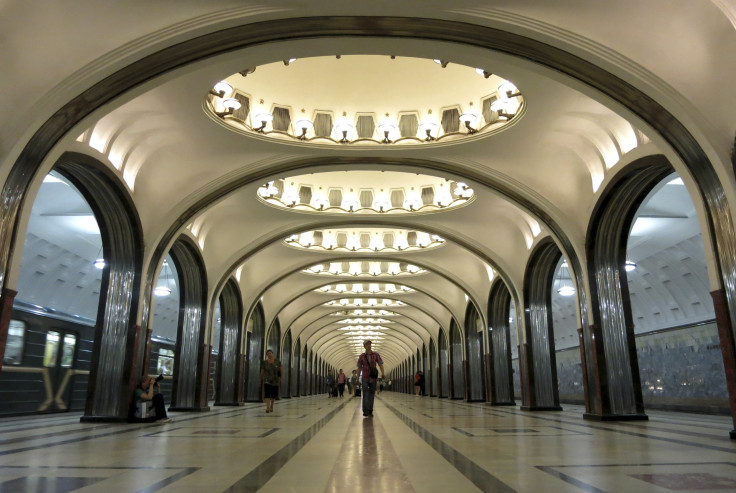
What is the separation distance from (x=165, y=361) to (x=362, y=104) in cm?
1472

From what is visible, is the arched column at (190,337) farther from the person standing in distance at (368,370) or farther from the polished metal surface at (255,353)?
the polished metal surface at (255,353)

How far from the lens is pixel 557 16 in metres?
6.89

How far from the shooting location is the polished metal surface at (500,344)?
65.1ft

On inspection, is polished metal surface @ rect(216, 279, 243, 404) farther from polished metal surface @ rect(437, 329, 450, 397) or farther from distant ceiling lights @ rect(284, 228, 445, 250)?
polished metal surface @ rect(437, 329, 450, 397)

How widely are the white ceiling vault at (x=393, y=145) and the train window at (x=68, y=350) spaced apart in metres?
1.18

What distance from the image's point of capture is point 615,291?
38.4ft

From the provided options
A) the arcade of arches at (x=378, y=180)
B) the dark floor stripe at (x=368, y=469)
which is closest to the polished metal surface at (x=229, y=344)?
the arcade of arches at (x=378, y=180)

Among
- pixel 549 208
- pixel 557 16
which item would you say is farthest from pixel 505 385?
Answer: pixel 557 16

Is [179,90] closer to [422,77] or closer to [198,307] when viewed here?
[422,77]

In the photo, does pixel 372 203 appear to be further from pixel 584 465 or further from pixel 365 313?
pixel 365 313

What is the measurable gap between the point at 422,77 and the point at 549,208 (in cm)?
418

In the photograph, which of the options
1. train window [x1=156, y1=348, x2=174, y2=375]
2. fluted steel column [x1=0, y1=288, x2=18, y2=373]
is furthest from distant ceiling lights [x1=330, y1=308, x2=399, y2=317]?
fluted steel column [x1=0, y1=288, x2=18, y2=373]

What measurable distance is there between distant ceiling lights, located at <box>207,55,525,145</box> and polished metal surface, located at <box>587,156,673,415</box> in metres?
2.97

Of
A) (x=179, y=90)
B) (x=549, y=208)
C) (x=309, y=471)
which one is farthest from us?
(x=549, y=208)
